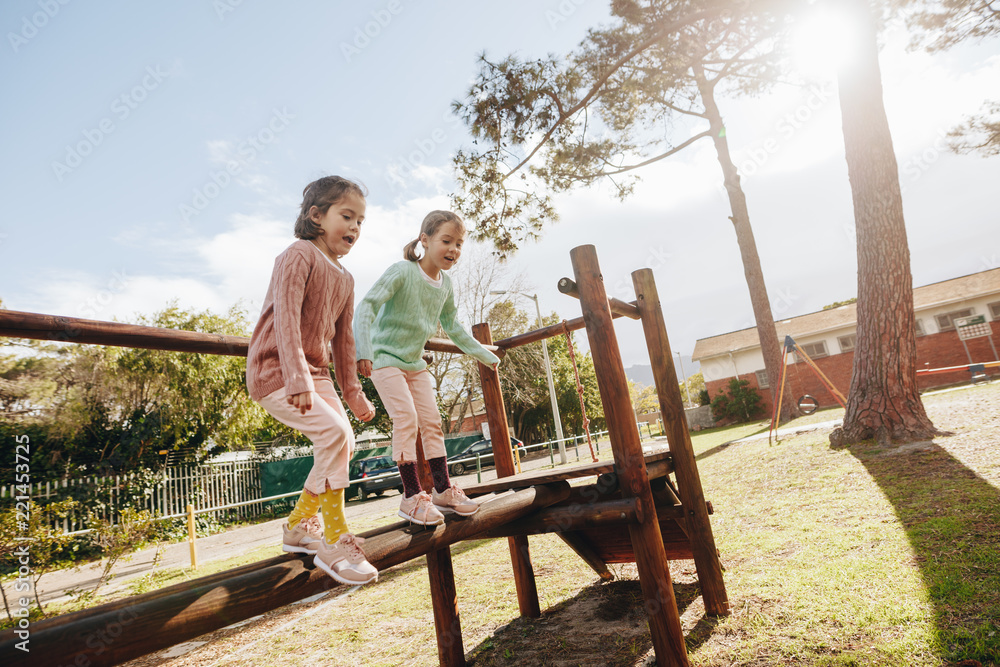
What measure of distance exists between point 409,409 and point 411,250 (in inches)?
32.9

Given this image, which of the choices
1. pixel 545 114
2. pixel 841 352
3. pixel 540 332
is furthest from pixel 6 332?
pixel 841 352

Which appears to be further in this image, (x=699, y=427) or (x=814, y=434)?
(x=699, y=427)

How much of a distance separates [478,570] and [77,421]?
456 inches

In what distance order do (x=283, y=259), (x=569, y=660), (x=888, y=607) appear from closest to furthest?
(x=283, y=259) → (x=888, y=607) → (x=569, y=660)

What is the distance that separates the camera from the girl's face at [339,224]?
6.72ft

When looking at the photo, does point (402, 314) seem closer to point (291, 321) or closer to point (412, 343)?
point (412, 343)

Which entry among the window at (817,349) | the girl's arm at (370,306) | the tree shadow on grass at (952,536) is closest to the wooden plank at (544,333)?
the girl's arm at (370,306)

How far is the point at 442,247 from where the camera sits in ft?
8.71

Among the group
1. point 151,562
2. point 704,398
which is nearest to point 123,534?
point 151,562

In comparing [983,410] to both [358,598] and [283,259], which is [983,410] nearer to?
[358,598]

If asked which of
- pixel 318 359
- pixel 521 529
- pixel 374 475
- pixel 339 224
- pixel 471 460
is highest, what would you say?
pixel 339 224

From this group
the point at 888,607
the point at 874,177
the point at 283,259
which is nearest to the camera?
the point at 283,259

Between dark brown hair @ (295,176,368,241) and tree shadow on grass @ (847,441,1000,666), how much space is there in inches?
130

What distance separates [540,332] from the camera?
13.1 ft
